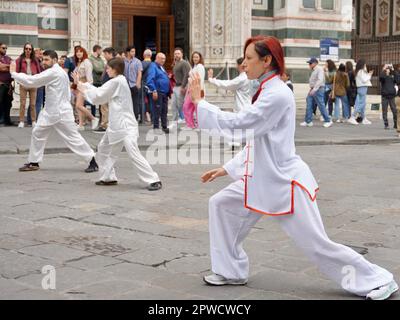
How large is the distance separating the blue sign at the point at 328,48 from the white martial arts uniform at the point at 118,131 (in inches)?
524

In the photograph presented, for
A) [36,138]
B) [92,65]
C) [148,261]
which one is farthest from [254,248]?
[92,65]

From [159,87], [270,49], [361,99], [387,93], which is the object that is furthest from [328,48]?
[270,49]

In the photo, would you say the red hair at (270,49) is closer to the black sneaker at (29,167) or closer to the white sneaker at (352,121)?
the black sneaker at (29,167)

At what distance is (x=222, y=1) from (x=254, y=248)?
15342 millimetres

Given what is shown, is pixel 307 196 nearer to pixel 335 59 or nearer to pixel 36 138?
pixel 36 138

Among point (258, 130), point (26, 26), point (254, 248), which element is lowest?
point (254, 248)

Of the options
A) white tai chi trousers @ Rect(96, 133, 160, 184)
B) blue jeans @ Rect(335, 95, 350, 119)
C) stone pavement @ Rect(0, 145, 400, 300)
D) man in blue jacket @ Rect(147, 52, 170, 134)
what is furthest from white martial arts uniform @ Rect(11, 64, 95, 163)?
blue jeans @ Rect(335, 95, 350, 119)

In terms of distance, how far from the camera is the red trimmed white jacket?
146 inches

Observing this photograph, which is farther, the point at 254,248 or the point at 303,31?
the point at 303,31

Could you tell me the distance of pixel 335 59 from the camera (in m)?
20.3

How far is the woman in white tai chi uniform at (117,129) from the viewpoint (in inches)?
296

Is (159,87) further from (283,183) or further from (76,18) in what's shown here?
(283,183)

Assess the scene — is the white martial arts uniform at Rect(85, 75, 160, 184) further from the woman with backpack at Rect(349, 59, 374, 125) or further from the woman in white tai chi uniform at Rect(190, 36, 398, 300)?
the woman with backpack at Rect(349, 59, 374, 125)
